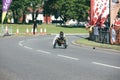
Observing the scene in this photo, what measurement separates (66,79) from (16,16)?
93.9 metres

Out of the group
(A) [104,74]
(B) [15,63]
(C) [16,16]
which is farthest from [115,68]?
(C) [16,16]

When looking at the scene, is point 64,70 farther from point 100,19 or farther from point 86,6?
point 86,6

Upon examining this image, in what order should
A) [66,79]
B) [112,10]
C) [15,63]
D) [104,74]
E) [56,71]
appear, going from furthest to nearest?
1. [112,10]
2. [15,63]
3. [56,71]
4. [104,74]
5. [66,79]

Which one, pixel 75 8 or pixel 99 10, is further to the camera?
pixel 75 8

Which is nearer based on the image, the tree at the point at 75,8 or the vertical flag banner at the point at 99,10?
the vertical flag banner at the point at 99,10

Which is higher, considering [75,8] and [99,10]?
[75,8]

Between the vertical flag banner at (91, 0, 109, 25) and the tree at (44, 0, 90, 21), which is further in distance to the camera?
the tree at (44, 0, 90, 21)

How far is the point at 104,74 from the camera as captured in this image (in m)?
12.5

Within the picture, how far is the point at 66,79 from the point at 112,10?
25324 millimetres

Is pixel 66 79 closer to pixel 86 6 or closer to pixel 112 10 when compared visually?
pixel 112 10

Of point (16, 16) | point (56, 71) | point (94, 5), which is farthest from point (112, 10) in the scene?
point (16, 16)

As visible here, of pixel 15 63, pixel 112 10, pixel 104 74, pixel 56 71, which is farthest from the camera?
pixel 112 10

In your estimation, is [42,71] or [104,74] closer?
[104,74]

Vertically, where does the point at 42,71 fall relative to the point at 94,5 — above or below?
below
